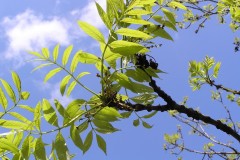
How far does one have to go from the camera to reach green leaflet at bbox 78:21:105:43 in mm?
1891

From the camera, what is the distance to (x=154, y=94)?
2.36 metres

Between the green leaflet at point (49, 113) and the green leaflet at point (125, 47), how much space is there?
0.51 m

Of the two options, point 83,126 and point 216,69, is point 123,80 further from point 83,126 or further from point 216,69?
point 216,69

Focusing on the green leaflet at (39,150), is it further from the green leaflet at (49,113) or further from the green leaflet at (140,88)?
the green leaflet at (140,88)

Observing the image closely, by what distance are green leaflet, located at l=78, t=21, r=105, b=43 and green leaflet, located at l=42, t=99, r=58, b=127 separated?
473mm

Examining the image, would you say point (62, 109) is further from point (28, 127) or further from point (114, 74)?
point (114, 74)

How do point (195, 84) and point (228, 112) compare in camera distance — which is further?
point (228, 112)

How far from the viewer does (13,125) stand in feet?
6.79

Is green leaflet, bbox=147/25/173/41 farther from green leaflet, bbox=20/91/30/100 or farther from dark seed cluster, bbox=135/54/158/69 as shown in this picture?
green leaflet, bbox=20/91/30/100

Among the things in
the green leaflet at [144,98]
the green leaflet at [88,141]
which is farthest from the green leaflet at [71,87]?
the green leaflet at [144,98]

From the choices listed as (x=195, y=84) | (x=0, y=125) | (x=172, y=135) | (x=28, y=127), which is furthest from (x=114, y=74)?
(x=172, y=135)

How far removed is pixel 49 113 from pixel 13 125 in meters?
0.21

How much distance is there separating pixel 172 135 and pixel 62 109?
363 centimetres

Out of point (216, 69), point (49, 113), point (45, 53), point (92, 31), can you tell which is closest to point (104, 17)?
point (92, 31)
